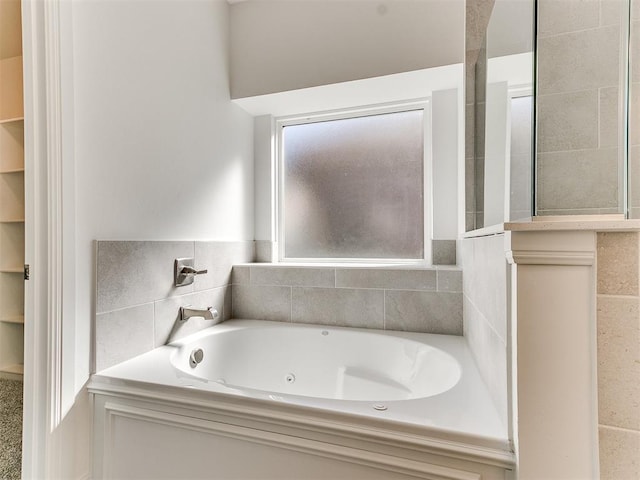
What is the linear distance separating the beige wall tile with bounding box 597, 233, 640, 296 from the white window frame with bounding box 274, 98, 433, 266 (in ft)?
4.29

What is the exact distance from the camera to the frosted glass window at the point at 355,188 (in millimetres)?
2076

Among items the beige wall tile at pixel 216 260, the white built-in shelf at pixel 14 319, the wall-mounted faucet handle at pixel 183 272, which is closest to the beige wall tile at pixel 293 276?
the beige wall tile at pixel 216 260

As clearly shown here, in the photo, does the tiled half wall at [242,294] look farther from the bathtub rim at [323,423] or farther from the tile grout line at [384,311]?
the bathtub rim at [323,423]

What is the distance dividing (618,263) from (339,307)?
1.36 metres

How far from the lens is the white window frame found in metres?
2.01

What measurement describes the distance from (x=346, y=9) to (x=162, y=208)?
4.78 ft

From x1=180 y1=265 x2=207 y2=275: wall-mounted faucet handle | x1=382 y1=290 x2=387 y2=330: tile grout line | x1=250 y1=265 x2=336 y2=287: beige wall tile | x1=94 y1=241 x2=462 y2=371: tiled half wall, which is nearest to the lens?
x1=94 y1=241 x2=462 y2=371: tiled half wall

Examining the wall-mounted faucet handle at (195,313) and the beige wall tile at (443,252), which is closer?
the wall-mounted faucet handle at (195,313)

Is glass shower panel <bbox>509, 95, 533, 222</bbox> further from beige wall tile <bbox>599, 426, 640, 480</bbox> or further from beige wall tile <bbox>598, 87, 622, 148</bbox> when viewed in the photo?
beige wall tile <bbox>599, 426, 640, 480</bbox>

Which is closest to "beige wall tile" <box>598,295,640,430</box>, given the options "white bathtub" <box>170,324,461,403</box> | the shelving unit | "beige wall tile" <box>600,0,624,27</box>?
"beige wall tile" <box>600,0,624,27</box>

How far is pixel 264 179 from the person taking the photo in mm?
2324

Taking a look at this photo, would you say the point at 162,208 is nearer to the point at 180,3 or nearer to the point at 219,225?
the point at 219,225

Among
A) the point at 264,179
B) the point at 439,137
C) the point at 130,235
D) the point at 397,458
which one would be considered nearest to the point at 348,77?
the point at 439,137

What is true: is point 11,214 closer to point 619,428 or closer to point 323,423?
point 323,423
